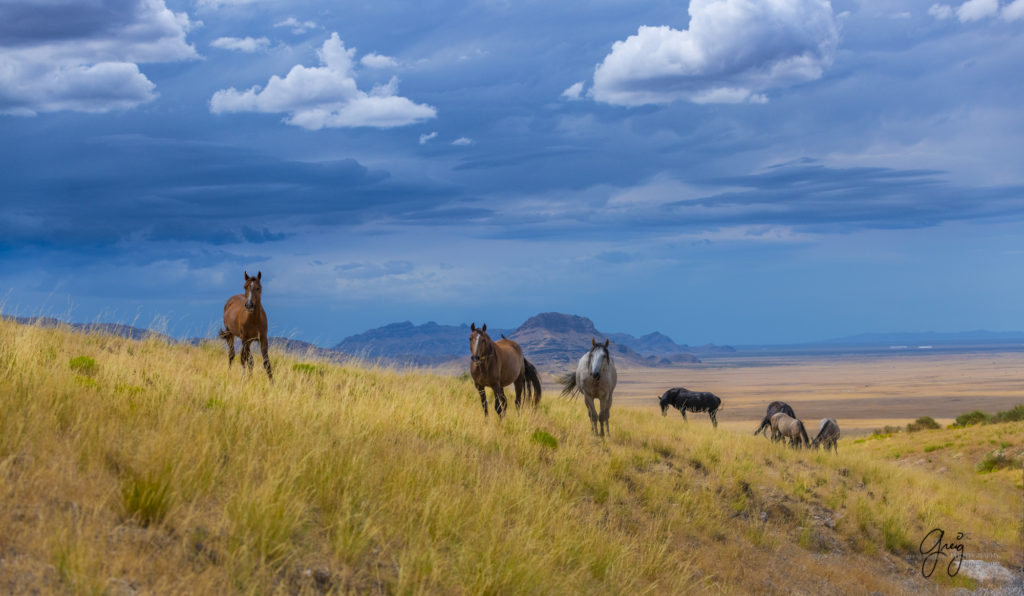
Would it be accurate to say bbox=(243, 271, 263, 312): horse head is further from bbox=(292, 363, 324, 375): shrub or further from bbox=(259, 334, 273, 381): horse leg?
bbox=(292, 363, 324, 375): shrub

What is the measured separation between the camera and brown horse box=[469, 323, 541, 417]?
48.1 feet

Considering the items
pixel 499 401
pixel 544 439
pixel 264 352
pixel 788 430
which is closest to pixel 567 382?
pixel 499 401

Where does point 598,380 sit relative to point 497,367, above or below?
below

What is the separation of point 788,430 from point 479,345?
52.6ft

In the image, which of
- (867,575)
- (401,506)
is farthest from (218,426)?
(867,575)

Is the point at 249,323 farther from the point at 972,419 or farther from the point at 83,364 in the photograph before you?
the point at 972,419

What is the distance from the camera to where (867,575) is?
484 inches

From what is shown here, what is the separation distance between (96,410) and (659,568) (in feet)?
20.3

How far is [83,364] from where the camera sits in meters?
12.5

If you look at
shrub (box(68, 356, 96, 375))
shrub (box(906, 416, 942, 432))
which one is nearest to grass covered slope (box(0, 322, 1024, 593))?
shrub (box(68, 356, 96, 375))

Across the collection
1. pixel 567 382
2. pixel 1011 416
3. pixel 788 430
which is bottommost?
pixel 1011 416

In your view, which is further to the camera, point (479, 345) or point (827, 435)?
point (827, 435)

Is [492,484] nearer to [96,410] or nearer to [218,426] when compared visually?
[218,426]

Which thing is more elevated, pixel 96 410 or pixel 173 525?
pixel 96 410
